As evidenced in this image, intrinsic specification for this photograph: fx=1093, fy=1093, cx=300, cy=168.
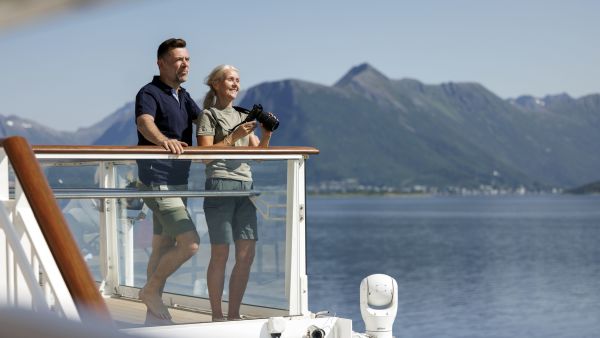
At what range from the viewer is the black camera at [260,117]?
587 centimetres

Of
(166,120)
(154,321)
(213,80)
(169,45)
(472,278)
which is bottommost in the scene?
(472,278)

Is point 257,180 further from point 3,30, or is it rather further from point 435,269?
point 435,269

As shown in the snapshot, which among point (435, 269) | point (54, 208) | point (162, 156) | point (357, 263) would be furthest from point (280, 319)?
point (357, 263)

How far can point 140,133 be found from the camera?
582cm

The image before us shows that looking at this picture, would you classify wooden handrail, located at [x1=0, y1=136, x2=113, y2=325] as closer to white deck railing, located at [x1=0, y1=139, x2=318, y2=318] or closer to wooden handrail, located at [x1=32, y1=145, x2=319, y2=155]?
white deck railing, located at [x1=0, y1=139, x2=318, y2=318]

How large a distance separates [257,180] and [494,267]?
53.7 metres

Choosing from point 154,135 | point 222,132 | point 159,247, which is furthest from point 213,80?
point 159,247

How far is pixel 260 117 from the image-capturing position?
233 inches

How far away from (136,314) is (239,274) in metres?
0.61

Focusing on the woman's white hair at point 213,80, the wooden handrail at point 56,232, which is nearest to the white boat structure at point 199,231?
A: the woman's white hair at point 213,80

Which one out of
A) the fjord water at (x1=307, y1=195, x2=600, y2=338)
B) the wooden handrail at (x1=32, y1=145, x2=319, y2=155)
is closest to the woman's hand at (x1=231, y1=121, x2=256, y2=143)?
the wooden handrail at (x1=32, y1=145, x2=319, y2=155)

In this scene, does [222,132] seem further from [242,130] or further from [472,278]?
[472,278]

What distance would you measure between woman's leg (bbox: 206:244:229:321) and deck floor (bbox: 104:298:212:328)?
0.06 meters

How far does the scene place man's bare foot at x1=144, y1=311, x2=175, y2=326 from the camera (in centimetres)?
571
